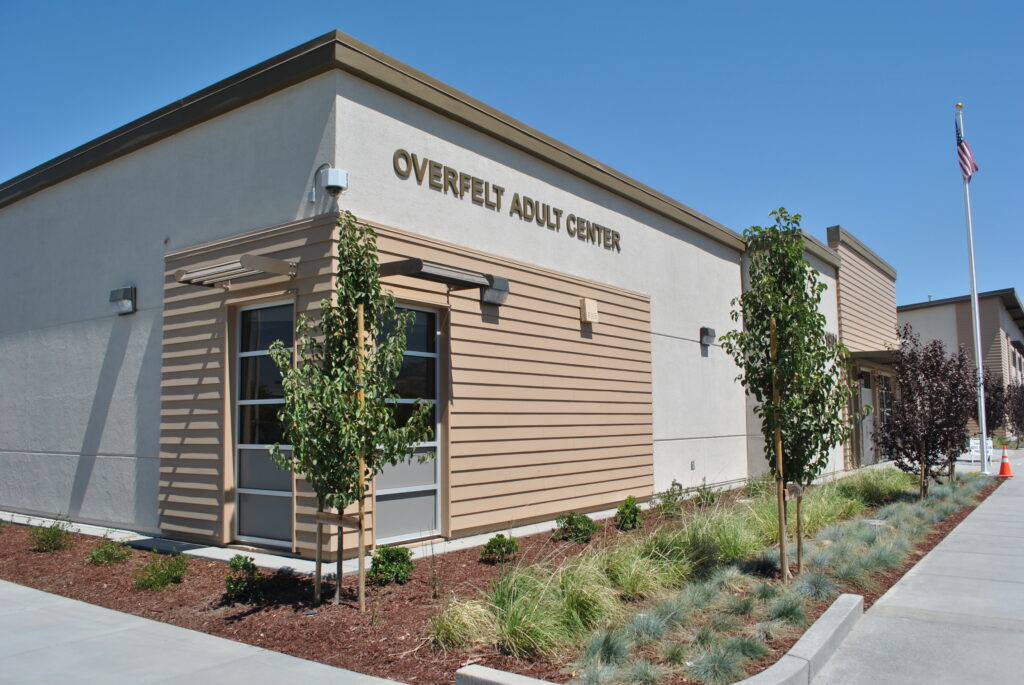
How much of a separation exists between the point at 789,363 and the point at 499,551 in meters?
3.62

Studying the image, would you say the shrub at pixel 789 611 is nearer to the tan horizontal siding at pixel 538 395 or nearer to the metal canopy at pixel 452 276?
the tan horizontal siding at pixel 538 395


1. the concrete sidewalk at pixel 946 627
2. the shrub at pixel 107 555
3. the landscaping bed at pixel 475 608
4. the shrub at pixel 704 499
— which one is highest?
the shrub at pixel 704 499

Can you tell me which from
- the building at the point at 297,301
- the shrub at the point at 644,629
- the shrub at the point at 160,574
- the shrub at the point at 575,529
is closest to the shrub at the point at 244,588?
the shrub at the point at 160,574

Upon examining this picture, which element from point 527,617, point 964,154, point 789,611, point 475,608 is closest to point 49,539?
point 475,608

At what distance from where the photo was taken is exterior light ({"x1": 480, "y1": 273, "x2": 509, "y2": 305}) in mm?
10422

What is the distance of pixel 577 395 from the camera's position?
40.2 feet

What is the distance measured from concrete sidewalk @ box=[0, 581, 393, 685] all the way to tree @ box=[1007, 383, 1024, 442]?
122 ft

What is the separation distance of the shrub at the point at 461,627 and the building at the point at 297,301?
2955 mm

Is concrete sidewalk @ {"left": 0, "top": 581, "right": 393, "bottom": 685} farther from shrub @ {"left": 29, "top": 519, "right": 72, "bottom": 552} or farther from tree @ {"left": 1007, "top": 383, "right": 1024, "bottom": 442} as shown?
tree @ {"left": 1007, "top": 383, "right": 1024, "bottom": 442}

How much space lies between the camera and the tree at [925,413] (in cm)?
1380

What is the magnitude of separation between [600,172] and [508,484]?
5.78 m

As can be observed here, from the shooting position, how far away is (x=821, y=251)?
64.7 feet

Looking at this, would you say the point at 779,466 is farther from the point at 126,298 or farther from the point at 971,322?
the point at 971,322

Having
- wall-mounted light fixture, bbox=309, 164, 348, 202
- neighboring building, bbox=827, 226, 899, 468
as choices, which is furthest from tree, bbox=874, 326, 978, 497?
wall-mounted light fixture, bbox=309, 164, 348, 202
